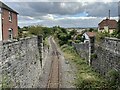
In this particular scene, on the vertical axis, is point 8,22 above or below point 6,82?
above

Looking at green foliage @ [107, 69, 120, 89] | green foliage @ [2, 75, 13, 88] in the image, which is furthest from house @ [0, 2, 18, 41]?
green foliage @ [2, 75, 13, 88]

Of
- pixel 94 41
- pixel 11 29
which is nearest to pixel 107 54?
pixel 94 41

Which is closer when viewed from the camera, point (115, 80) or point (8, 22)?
point (115, 80)

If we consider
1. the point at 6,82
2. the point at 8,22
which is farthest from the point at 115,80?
the point at 8,22

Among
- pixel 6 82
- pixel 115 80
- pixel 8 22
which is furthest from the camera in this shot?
pixel 8 22

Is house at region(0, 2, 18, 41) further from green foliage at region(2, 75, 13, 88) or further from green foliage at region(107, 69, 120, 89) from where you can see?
green foliage at region(2, 75, 13, 88)

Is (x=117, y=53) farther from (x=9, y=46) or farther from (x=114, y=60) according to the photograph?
(x=9, y=46)

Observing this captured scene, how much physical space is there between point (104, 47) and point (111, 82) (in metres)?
4.20

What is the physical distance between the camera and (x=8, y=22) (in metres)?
30.6

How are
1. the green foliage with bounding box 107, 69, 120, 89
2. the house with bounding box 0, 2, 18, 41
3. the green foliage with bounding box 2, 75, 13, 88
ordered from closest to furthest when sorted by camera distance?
the green foliage with bounding box 2, 75, 13, 88 < the green foliage with bounding box 107, 69, 120, 89 < the house with bounding box 0, 2, 18, 41

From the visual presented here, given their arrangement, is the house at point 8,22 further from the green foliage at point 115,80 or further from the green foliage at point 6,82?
the green foliage at point 6,82

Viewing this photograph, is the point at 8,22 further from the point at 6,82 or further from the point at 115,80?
the point at 6,82

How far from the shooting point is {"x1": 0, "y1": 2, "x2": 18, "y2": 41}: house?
2809 cm

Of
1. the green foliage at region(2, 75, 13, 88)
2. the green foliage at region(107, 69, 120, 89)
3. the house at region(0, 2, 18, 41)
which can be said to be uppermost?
the house at region(0, 2, 18, 41)
